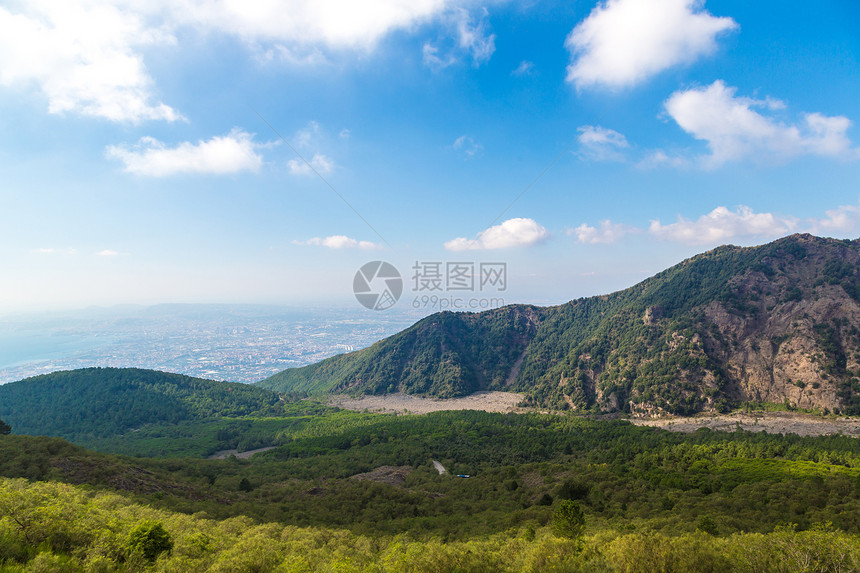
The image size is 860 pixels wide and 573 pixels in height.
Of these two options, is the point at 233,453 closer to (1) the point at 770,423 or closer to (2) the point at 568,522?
(2) the point at 568,522

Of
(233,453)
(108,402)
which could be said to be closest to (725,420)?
(233,453)

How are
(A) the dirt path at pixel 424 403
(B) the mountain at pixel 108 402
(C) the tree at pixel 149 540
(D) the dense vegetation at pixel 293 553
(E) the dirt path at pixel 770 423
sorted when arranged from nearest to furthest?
1. (D) the dense vegetation at pixel 293 553
2. (C) the tree at pixel 149 540
3. (E) the dirt path at pixel 770 423
4. (B) the mountain at pixel 108 402
5. (A) the dirt path at pixel 424 403

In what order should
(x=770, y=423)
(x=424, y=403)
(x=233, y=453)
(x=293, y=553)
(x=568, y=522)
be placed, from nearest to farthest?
(x=293, y=553)
(x=568, y=522)
(x=233, y=453)
(x=770, y=423)
(x=424, y=403)

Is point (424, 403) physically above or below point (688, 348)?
below

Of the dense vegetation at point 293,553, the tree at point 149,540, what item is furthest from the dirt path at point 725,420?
the tree at point 149,540

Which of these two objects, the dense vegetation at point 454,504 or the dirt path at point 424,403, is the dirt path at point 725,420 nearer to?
the dirt path at point 424,403

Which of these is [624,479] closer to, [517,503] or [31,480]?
[517,503]

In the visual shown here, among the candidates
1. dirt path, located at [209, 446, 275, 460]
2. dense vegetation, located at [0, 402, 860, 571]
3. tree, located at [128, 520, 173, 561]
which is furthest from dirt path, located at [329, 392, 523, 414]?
tree, located at [128, 520, 173, 561]
